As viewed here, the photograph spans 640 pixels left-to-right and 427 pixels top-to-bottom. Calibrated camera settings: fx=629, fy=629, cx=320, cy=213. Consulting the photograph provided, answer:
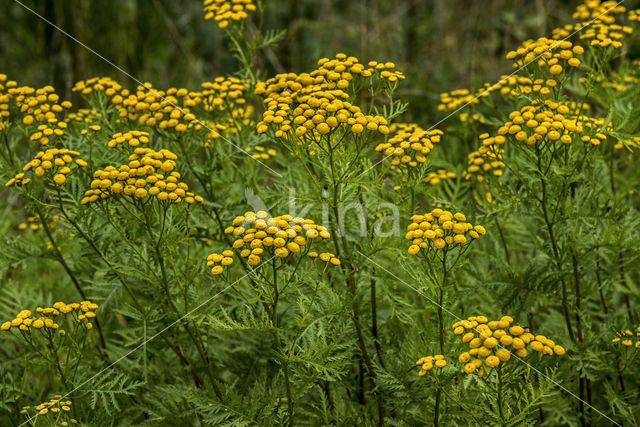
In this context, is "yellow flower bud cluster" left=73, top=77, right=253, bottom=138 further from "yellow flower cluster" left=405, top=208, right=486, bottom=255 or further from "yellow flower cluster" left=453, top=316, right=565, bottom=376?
"yellow flower cluster" left=453, top=316, right=565, bottom=376

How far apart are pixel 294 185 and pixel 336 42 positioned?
16.8 feet

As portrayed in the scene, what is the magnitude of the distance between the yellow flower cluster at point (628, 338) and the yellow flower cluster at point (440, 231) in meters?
0.85

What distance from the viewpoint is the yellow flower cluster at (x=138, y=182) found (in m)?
2.49

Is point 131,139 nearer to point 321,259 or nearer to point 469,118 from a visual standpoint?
point 321,259

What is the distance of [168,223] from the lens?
9.15 feet

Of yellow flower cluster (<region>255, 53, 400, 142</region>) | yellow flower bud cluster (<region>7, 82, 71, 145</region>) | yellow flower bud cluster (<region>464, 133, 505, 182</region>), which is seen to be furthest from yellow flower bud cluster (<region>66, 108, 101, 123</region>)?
yellow flower bud cluster (<region>464, 133, 505, 182</region>)

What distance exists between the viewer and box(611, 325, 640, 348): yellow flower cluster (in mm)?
2693

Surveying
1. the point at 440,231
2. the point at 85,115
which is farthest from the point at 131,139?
the point at 440,231

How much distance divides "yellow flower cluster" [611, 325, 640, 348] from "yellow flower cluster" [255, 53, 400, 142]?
4.44 ft

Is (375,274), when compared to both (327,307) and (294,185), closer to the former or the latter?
(327,307)

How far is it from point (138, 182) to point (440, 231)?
1195mm

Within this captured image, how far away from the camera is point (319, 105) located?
2.57 metres

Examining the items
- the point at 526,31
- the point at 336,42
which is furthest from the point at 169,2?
the point at 526,31

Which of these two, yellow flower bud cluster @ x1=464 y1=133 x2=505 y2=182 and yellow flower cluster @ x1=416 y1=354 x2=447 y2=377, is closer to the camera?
yellow flower cluster @ x1=416 y1=354 x2=447 y2=377
